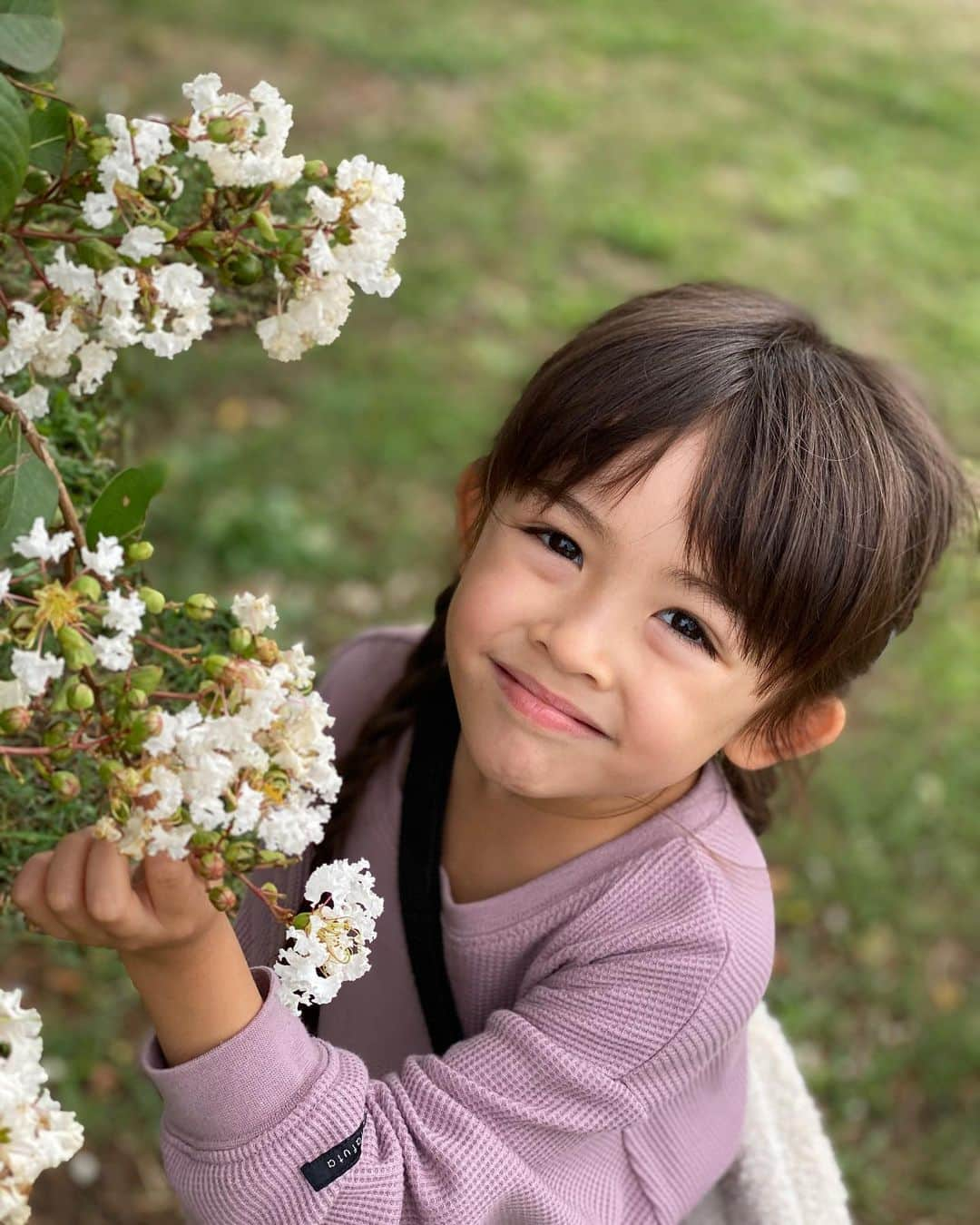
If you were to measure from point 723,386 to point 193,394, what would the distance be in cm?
290

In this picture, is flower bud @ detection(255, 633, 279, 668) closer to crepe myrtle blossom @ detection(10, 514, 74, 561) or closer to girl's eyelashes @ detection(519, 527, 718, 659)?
crepe myrtle blossom @ detection(10, 514, 74, 561)

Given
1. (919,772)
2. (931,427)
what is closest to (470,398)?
(919,772)

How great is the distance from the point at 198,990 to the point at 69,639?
45 centimetres

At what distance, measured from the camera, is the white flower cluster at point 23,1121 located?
86 centimetres

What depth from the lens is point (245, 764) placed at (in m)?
0.99

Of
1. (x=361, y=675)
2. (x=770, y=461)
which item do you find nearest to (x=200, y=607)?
(x=770, y=461)

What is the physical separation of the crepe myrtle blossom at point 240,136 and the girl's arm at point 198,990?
594 millimetres

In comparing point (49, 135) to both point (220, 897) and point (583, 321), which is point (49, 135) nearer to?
point (220, 897)

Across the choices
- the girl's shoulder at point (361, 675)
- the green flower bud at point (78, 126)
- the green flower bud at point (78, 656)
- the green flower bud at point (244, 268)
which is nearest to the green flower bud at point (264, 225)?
the green flower bud at point (244, 268)

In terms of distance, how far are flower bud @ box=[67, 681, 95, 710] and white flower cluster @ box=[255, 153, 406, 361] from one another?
1.24 feet

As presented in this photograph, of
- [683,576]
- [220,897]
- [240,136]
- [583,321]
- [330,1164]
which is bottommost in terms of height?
[583,321]

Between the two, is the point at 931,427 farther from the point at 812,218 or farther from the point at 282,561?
the point at 812,218

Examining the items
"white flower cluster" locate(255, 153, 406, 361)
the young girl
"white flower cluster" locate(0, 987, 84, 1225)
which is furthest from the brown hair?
"white flower cluster" locate(0, 987, 84, 1225)

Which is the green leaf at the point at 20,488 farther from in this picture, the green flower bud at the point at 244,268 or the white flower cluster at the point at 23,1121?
the white flower cluster at the point at 23,1121
